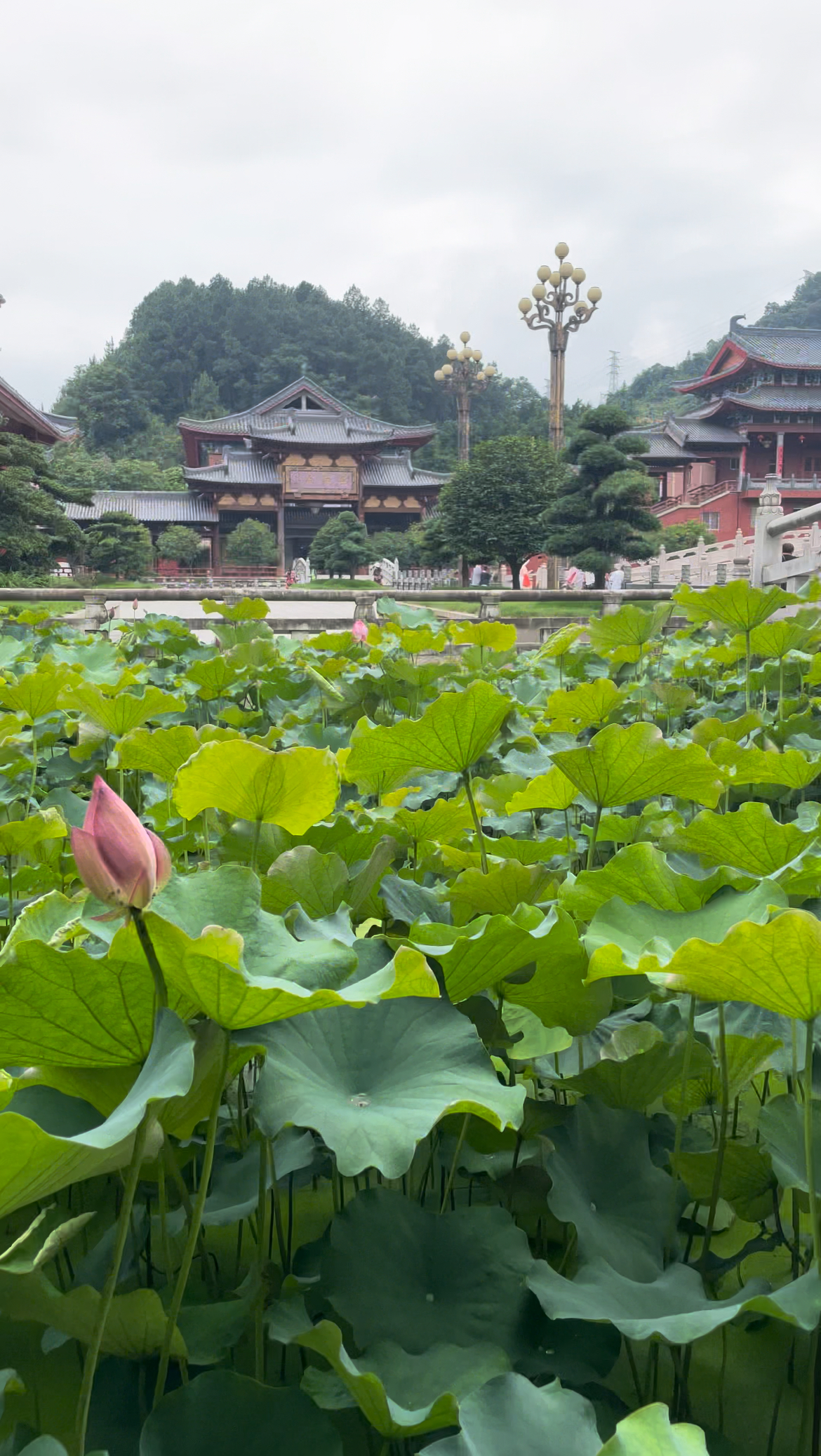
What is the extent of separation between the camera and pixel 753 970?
398mm

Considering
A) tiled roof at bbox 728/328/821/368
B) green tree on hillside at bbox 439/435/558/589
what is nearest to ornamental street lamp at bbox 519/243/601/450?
green tree on hillside at bbox 439/435/558/589

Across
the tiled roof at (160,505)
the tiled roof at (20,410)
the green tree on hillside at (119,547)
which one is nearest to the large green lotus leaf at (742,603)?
the tiled roof at (20,410)

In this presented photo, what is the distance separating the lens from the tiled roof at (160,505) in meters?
26.5

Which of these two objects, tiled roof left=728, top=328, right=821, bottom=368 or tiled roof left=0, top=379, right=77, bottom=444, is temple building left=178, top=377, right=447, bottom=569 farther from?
tiled roof left=728, top=328, right=821, bottom=368

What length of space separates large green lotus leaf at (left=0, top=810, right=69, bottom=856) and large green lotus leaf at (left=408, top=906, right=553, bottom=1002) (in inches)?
16.4

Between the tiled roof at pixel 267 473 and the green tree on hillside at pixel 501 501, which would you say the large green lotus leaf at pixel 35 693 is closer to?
the green tree on hillside at pixel 501 501

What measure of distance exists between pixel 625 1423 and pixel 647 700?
2.28 meters

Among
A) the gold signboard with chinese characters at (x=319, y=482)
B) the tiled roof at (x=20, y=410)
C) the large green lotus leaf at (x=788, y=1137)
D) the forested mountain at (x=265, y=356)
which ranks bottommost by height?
the large green lotus leaf at (x=788, y=1137)

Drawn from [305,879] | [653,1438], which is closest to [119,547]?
[305,879]

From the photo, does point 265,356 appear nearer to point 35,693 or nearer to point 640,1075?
point 35,693

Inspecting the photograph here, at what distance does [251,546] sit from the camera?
83.7ft

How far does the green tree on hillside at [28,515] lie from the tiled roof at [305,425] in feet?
36.4

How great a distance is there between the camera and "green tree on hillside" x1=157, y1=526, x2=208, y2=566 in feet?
81.8

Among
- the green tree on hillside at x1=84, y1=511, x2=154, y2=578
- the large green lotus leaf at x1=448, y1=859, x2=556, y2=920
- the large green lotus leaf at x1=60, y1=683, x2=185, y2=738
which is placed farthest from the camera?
the green tree on hillside at x1=84, y1=511, x2=154, y2=578
